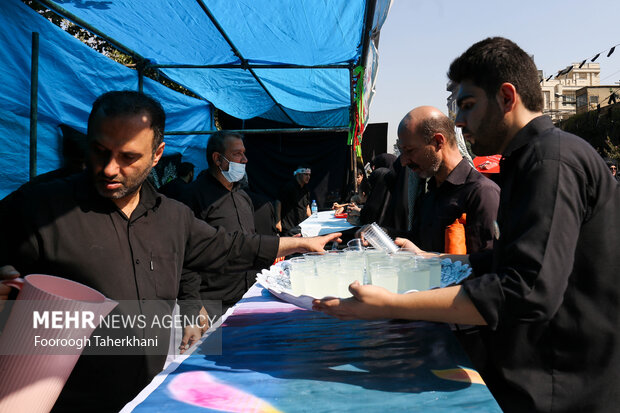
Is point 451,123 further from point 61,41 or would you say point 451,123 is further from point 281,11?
point 61,41

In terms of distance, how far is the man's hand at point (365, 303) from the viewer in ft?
3.60

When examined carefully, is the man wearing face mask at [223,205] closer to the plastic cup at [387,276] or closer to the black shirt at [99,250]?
the black shirt at [99,250]

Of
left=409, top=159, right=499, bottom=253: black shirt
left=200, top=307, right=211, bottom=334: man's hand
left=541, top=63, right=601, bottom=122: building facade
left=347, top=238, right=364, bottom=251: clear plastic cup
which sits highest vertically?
left=541, top=63, right=601, bottom=122: building facade

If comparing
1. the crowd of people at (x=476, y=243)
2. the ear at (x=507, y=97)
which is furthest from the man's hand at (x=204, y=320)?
the ear at (x=507, y=97)

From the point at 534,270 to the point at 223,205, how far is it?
9.09ft

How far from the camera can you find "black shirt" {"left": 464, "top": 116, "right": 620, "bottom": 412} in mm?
980

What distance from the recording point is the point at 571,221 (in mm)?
994

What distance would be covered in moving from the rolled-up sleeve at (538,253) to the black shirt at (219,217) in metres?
2.48

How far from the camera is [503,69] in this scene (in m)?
1.23

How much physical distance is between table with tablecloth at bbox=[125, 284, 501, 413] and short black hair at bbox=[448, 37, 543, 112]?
80 centimetres

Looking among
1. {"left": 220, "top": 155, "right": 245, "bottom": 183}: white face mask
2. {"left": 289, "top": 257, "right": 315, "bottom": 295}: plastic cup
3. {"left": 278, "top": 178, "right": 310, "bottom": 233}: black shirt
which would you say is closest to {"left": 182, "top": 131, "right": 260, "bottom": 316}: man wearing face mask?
{"left": 220, "top": 155, "right": 245, "bottom": 183}: white face mask

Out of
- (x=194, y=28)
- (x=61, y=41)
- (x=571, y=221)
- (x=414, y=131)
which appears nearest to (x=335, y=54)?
(x=194, y=28)

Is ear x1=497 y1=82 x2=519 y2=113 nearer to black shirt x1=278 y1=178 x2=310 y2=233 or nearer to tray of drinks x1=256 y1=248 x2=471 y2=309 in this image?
tray of drinks x1=256 y1=248 x2=471 y2=309

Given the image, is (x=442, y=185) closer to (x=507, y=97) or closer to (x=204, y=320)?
(x=507, y=97)
